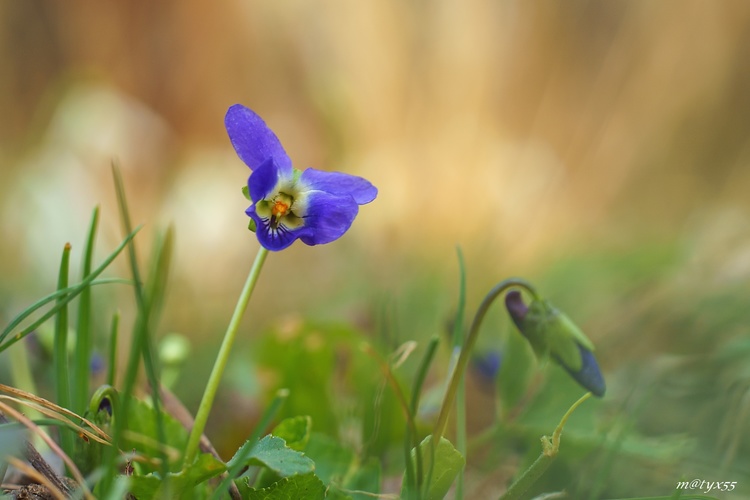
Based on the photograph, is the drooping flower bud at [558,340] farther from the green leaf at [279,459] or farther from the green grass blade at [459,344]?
the green leaf at [279,459]

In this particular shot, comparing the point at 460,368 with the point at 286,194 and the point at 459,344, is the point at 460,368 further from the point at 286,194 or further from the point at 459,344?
the point at 286,194

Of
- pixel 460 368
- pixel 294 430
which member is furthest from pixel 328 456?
pixel 460 368

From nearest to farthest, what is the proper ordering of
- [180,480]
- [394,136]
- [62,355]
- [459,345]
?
[180,480] < [62,355] < [459,345] < [394,136]

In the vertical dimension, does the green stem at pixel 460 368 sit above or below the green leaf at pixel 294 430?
above

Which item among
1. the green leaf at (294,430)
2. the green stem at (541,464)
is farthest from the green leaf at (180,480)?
the green stem at (541,464)

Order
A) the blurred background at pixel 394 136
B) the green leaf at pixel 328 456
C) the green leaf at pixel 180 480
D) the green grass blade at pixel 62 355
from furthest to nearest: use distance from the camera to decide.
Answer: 1. the blurred background at pixel 394 136
2. the green leaf at pixel 328 456
3. the green grass blade at pixel 62 355
4. the green leaf at pixel 180 480

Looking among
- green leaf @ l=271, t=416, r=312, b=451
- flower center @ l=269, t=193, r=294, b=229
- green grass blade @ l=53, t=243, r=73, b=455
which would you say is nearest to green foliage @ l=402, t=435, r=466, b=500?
green leaf @ l=271, t=416, r=312, b=451

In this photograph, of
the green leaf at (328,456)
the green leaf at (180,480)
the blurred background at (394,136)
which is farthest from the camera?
the blurred background at (394,136)
